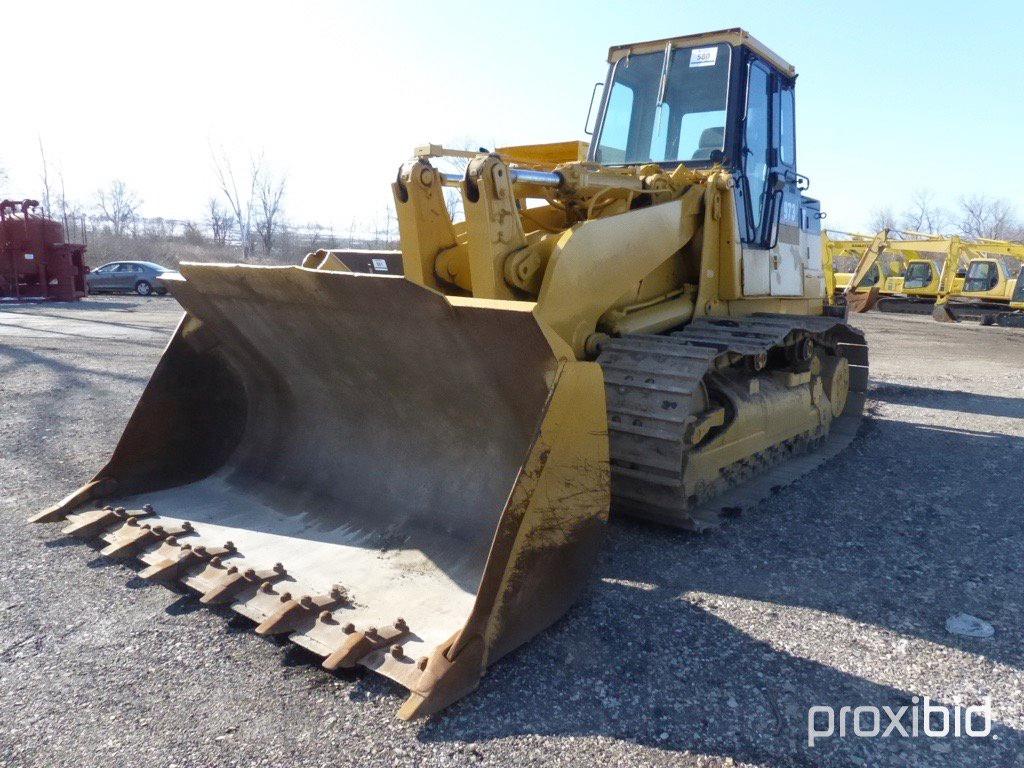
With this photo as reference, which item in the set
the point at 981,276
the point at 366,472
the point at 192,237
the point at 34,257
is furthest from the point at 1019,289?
the point at 192,237

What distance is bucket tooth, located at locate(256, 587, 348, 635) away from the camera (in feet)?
10.1

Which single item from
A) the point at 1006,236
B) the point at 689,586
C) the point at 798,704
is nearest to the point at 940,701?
the point at 798,704

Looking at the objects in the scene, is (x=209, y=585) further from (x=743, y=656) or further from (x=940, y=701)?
(x=940, y=701)

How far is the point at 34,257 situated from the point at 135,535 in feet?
73.2

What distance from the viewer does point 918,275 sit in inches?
1006

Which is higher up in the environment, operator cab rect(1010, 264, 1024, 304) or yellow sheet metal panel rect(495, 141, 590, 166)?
yellow sheet metal panel rect(495, 141, 590, 166)

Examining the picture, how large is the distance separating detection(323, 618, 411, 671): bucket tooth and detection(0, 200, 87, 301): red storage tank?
75.9ft

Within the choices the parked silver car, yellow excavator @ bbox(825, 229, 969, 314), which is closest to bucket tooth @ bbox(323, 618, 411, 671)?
yellow excavator @ bbox(825, 229, 969, 314)

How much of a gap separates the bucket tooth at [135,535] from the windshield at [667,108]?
13.4 feet

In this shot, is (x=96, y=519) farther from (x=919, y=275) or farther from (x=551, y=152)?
(x=919, y=275)

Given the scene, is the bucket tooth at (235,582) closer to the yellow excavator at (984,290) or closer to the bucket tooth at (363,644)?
the bucket tooth at (363,644)

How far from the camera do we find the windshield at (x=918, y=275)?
25.4 m

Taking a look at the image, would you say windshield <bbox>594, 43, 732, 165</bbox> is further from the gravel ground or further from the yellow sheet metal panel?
the gravel ground

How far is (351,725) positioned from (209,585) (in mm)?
1099
